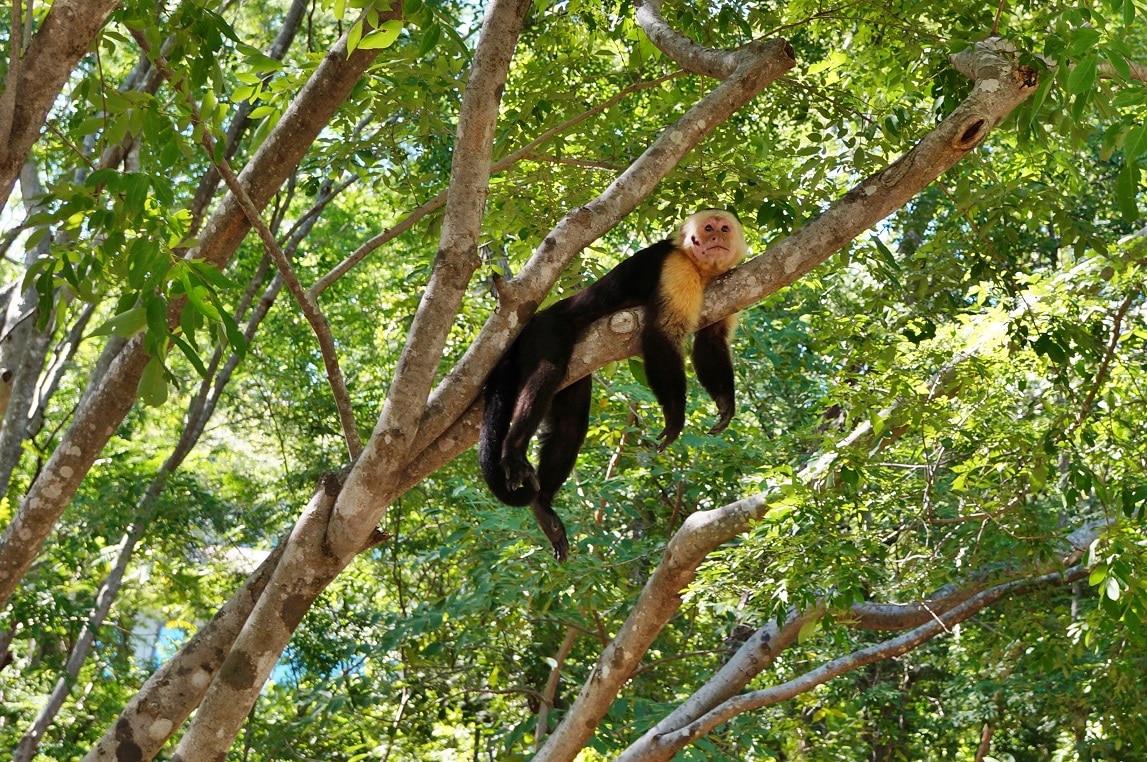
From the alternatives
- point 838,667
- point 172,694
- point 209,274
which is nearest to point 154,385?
point 209,274

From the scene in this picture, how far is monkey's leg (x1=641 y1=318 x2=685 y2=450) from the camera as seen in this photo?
12.8 ft

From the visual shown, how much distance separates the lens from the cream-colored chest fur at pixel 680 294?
3.85m

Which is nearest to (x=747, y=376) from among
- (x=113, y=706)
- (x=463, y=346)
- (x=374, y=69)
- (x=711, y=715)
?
(x=463, y=346)

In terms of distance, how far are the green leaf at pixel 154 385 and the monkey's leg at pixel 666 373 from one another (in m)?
1.72

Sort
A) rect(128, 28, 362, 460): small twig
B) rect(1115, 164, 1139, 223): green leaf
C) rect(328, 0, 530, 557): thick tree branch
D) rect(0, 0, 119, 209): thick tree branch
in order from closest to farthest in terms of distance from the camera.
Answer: rect(1115, 164, 1139, 223): green leaf
rect(0, 0, 119, 209): thick tree branch
rect(328, 0, 530, 557): thick tree branch
rect(128, 28, 362, 460): small twig

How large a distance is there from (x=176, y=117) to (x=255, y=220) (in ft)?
2.91

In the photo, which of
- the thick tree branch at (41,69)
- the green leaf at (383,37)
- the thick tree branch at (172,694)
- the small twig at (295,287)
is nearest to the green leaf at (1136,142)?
the green leaf at (383,37)

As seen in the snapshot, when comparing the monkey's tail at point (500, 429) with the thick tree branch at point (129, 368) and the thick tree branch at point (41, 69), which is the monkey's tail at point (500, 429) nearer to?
the thick tree branch at point (129, 368)

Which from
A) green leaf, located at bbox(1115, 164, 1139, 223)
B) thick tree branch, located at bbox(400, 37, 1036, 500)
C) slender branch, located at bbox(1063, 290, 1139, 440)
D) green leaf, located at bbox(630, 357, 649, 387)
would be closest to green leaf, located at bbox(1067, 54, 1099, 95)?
green leaf, located at bbox(1115, 164, 1139, 223)

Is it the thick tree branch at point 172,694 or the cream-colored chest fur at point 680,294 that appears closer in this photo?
the thick tree branch at point 172,694

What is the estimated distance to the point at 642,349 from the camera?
12.2 feet

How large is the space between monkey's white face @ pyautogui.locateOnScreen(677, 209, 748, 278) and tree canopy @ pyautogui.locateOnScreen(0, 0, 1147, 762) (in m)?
0.15

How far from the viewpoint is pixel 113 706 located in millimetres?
9016

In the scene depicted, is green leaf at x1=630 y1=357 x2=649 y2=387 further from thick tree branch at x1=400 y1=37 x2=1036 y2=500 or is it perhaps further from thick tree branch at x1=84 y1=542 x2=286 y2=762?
thick tree branch at x1=84 y1=542 x2=286 y2=762
